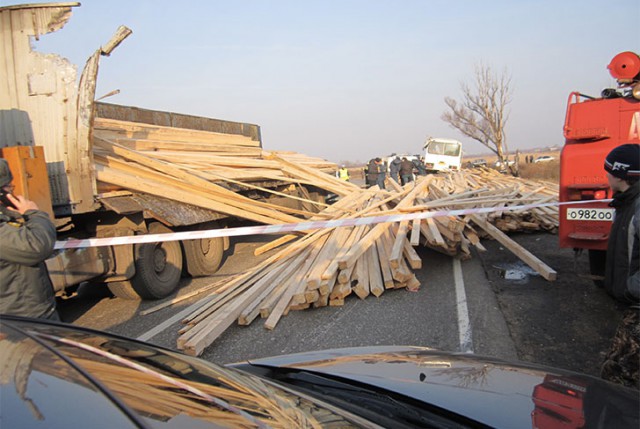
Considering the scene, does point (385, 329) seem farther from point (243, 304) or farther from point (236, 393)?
point (236, 393)

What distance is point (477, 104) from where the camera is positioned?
130 feet

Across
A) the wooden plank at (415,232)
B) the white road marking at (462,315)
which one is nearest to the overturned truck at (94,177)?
the wooden plank at (415,232)

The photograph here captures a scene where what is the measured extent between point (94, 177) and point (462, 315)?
4.79 meters

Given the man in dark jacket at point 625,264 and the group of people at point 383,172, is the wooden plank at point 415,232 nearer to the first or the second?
the man in dark jacket at point 625,264

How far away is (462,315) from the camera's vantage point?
499 centimetres

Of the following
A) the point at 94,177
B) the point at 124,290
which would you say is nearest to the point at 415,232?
the point at 124,290

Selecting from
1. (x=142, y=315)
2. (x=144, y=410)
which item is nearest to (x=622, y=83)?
(x=144, y=410)

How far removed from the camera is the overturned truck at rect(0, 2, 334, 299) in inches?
206

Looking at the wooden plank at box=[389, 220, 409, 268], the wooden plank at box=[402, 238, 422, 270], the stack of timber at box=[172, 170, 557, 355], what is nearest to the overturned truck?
the stack of timber at box=[172, 170, 557, 355]

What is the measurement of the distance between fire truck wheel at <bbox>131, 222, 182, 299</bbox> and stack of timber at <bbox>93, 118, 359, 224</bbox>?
2.44 ft

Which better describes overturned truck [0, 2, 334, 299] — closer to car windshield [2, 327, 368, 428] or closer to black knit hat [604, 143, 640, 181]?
car windshield [2, 327, 368, 428]

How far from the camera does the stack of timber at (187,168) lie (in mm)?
6535

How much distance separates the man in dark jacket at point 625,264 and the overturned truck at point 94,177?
5302 millimetres

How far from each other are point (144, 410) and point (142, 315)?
5362 millimetres
